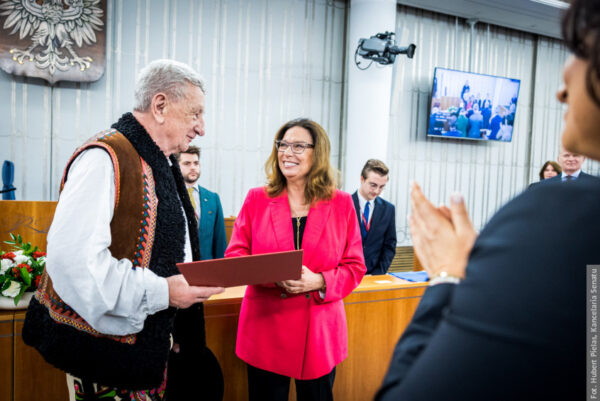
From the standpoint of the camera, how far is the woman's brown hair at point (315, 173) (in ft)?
7.49

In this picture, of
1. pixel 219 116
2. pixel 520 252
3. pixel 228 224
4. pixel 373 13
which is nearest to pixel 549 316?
pixel 520 252

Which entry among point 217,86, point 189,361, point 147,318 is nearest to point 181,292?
point 147,318

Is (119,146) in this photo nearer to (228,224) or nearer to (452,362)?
(452,362)

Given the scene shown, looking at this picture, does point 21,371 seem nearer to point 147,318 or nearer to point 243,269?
point 147,318

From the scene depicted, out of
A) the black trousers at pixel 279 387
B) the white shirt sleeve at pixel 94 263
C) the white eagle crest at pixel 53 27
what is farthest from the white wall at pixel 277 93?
the white shirt sleeve at pixel 94 263

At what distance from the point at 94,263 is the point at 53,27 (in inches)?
176

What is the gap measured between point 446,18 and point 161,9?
4465mm

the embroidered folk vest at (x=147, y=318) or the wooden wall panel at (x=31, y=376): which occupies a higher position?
the embroidered folk vest at (x=147, y=318)

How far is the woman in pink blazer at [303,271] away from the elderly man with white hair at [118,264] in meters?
0.61

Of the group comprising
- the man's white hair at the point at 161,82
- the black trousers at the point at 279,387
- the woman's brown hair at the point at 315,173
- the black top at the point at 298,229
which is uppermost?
the man's white hair at the point at 161,82

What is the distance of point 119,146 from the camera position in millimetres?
1401

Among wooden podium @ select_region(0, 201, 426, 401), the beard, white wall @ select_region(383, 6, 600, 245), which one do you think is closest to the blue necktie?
wooden podium @ select_region(0, 201, 426, 401)

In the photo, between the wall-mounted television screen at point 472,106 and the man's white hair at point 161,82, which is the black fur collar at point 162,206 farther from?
the wall-mounted television screen at point 472,106

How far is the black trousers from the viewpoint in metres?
2.08
